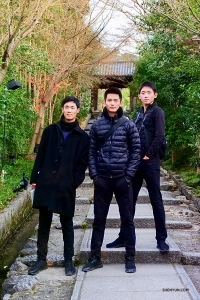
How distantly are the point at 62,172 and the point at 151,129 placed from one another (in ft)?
3.75

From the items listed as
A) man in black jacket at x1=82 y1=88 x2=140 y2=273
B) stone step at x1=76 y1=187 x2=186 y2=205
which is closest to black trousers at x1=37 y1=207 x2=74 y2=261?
man in black jacket at x1=82 y1=88 x2=140 y2=273

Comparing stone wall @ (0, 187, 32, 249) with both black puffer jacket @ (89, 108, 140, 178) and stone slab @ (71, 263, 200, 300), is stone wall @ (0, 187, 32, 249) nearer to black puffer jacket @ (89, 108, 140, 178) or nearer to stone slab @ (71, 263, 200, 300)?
stone slab @ (71, 263, 200, 300)

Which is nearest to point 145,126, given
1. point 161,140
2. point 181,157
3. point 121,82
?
point 161,140

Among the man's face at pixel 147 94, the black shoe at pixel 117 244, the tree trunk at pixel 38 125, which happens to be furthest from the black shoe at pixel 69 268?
the tree trunk at pixel 38 125

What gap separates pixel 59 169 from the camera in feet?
14.0

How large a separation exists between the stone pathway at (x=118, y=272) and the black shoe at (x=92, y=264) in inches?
2.6

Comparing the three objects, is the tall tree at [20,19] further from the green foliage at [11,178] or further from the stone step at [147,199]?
the stone step at [147,199]

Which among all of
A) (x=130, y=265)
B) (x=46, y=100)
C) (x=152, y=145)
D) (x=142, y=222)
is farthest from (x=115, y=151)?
(x=46, y=100)

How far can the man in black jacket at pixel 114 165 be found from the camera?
13.8 feet

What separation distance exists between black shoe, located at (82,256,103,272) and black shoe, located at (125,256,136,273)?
0.31m

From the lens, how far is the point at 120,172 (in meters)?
4.20

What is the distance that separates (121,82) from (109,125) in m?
22.7

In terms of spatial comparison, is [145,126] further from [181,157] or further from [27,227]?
[181,157]

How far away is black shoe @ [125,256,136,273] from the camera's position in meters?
4.25
